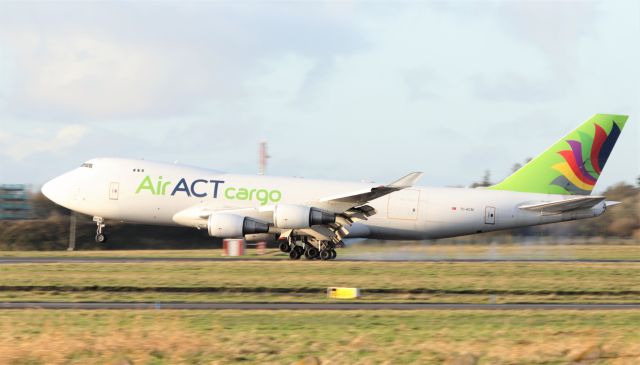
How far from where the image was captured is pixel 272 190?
41.3m

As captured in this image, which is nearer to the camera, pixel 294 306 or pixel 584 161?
pixel 294 306

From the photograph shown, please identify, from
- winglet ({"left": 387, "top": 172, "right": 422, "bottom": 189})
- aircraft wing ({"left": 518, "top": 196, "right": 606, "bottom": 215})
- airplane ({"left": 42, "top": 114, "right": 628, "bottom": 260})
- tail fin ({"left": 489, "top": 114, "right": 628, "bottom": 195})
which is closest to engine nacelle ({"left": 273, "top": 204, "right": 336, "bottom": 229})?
airplane ({"left": 42, "top": 114, "right": 628, "bottom": 260})

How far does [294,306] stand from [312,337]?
5.68m

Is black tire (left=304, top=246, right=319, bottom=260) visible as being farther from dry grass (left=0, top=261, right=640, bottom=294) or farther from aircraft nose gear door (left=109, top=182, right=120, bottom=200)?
aircraft nose gear door (left=109, top=182, right=120, bottom=200)

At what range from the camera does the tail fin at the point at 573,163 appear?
139 ft

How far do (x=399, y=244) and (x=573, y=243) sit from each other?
22.7 meters

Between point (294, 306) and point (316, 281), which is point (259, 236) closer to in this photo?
point (316, 281)

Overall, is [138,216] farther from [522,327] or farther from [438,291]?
[522,327]

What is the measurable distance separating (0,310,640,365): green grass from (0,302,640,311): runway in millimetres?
1198

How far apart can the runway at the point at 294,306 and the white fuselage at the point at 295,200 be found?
1745cm

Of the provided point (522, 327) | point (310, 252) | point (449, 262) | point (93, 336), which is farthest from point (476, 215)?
point (93, 336)

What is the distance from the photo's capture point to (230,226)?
38.8 metres

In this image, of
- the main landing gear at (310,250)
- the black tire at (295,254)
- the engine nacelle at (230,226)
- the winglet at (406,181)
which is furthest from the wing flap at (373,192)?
the engine nacelle at (230,226)

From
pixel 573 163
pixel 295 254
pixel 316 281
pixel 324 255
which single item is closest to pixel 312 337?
pixel 316 281
